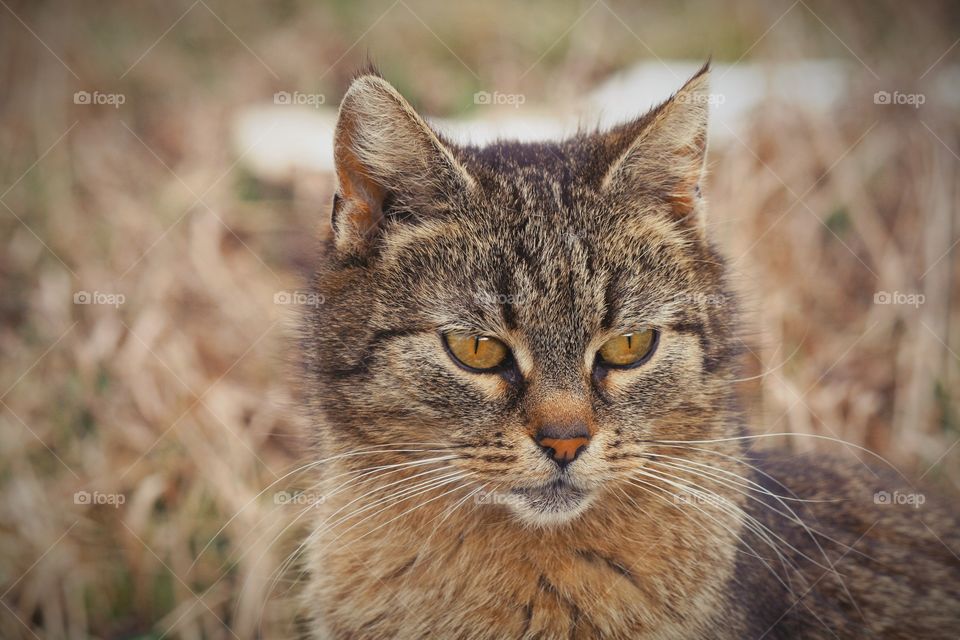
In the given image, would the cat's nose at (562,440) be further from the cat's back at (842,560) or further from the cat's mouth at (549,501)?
the cat's back at (842,560)

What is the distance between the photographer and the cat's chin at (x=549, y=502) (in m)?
2.40

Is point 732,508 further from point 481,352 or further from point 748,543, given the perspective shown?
point 481,352

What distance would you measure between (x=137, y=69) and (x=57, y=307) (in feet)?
5.72

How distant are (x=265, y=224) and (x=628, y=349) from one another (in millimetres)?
3175

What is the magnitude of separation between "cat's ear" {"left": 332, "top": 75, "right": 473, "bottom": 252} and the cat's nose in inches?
30.4

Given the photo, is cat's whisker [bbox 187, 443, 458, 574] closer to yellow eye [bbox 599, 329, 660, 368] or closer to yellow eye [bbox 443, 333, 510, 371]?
yellow eye [bbox 443, 333, 510, 371]

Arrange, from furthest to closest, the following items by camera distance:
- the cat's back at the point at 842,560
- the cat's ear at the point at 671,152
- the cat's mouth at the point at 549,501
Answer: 1. the cat's back at the point at 842,560
2. the cat's ear at the point at 671,152
3. the cat's mouth at the point at 549,501

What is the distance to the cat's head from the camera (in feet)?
7.89

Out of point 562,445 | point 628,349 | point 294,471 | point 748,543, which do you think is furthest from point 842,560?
point 294,471

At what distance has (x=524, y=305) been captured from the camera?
96.0 inches

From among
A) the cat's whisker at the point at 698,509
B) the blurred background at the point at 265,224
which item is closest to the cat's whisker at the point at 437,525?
the cat's whisker at the point at 698,509

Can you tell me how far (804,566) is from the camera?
2824mm

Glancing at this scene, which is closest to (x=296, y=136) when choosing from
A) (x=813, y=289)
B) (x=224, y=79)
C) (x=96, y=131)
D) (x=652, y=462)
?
(x=224, y=79)

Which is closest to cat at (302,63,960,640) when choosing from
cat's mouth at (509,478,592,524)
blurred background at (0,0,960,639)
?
cat's mouth at (509,478,592,524)
